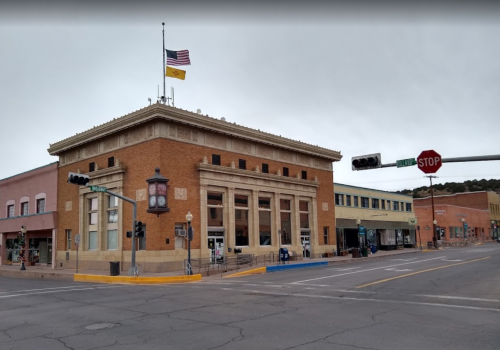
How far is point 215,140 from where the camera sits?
3538 centimetres

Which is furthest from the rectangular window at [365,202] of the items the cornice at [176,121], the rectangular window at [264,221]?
the rectangular window at [264,221]

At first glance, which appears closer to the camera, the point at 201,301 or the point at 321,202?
the point at 201,301

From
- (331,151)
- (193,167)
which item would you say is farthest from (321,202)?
(193,167)

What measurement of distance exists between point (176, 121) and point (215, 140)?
170 inches

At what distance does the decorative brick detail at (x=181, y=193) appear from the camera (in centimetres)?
3181

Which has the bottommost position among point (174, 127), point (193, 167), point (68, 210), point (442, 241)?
point (442, 241)

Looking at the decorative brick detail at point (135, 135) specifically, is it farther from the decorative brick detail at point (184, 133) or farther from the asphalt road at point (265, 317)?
the asphalt road at point (265, 317)

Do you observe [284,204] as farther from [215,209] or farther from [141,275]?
[141,275]

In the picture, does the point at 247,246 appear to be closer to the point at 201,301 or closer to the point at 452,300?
the point at 201,301

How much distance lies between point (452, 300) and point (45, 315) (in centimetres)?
1369

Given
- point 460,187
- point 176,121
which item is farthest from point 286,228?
point 460,187

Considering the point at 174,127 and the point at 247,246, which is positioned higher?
the point at 174,127

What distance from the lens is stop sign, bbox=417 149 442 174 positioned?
14.8 metres

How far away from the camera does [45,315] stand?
14.1m
